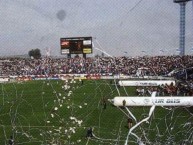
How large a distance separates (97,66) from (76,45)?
7.25 metres

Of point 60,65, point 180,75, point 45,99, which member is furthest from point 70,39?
point 45,99

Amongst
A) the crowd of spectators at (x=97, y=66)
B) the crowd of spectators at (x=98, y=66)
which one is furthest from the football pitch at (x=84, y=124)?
the crowd of spectators at (x=97, y=66)

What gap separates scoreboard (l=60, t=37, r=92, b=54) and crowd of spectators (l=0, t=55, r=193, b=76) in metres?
3.98

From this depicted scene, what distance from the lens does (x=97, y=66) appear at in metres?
105

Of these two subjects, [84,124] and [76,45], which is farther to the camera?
[76,45]

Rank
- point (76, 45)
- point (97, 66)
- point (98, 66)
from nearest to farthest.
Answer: point (76, 45), point (98, 66), point (97, 66)

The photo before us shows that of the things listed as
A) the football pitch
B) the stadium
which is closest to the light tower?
the stadium

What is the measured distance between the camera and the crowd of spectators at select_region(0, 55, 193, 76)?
310ft

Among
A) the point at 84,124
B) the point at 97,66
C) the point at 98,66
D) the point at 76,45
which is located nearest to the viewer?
the point at 84,124

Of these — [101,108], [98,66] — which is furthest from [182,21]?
[101,108]

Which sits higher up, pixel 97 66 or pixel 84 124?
pixel 97 66

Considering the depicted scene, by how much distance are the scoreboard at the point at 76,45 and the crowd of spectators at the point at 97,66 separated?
3.98m

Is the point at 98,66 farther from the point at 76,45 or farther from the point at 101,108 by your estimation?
the point at 101,108

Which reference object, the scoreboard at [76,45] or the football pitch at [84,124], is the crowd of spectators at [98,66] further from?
the football pitch at [84,124]
